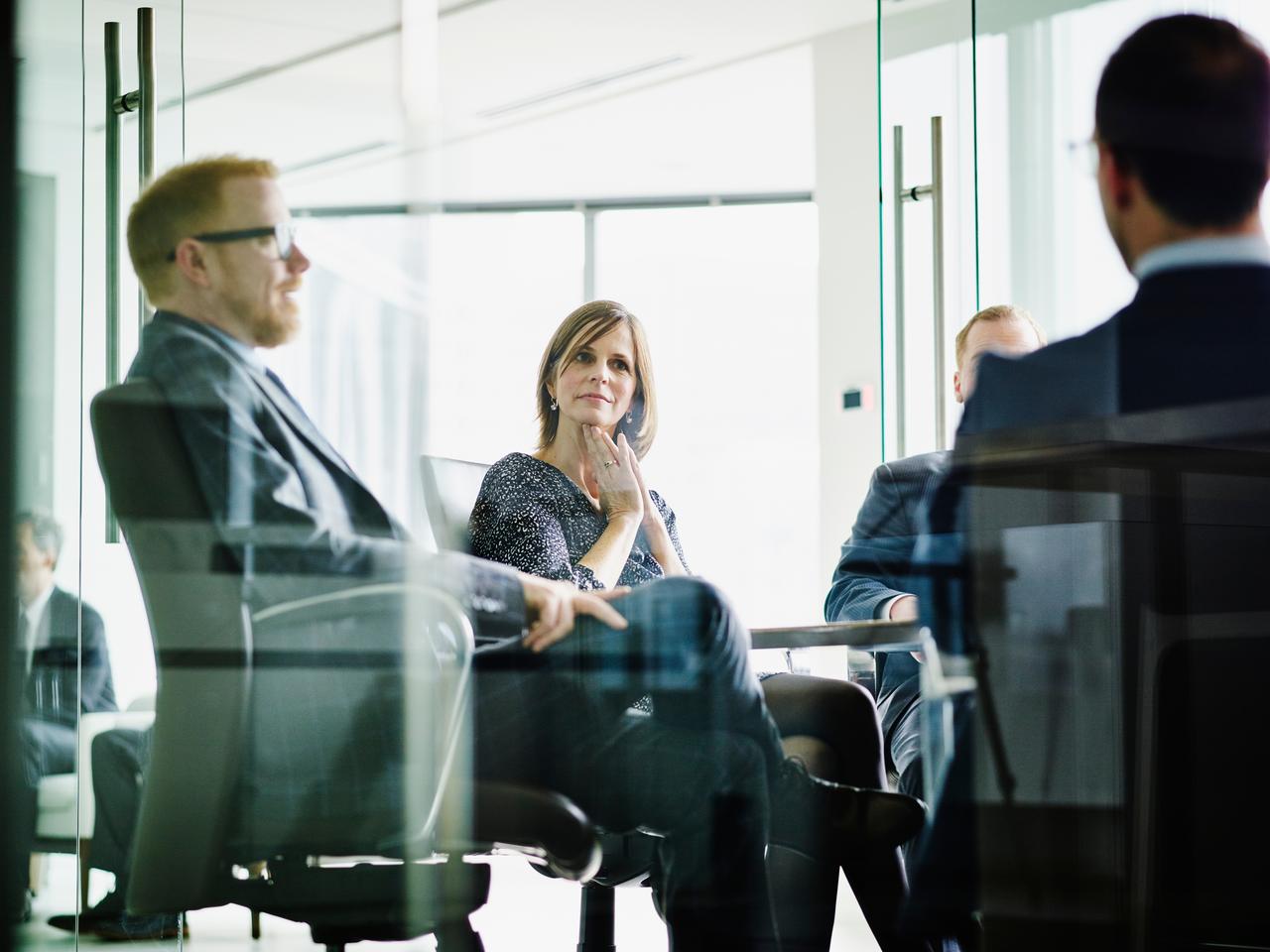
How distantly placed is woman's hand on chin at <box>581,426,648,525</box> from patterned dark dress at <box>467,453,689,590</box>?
0.09 feet

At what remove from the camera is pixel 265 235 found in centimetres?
148

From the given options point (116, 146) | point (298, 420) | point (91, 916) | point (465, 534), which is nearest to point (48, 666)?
point (91, 916)

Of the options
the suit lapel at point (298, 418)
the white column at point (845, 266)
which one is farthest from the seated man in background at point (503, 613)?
the white column at point (845, 266)

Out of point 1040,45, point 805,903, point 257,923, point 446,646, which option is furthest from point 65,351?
point 1040,45

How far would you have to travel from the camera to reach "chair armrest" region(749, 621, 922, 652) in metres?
1.58

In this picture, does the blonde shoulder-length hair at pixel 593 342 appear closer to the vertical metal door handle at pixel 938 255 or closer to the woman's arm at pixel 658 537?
the woman's arm at pixel 658 537

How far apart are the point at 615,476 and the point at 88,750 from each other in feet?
2.76

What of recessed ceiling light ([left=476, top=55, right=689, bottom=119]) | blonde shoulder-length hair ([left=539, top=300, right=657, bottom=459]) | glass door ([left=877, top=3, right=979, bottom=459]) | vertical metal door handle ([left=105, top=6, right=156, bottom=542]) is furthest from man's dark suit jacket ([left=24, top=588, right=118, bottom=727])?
recessed ceiling light ([left=476, top=55, right=689, bottom=119])

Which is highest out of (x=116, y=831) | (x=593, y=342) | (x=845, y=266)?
(x=845, y=266)

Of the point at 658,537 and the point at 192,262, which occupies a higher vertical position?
the point at 192,262

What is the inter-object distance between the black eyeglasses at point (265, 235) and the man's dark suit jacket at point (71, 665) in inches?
17.1

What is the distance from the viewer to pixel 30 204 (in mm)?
1531

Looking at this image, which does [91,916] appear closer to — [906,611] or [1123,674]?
[906,611]

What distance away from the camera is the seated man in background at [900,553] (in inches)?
62.6
